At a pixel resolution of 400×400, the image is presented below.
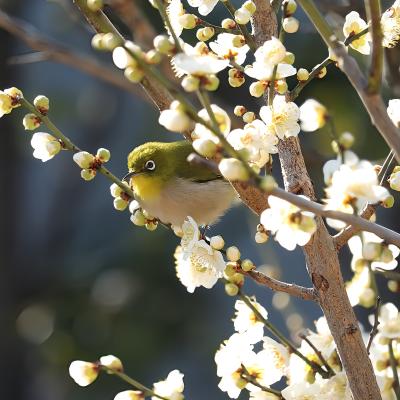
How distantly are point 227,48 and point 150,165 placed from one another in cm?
81

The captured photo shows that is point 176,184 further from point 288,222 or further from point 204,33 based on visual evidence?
point 288,222

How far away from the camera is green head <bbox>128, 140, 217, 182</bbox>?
5.45 ft

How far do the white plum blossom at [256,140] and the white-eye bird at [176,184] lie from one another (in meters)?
0.81

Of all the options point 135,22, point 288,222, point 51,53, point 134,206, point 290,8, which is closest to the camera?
point 288,222

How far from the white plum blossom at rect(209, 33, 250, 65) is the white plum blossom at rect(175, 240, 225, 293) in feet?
0.67

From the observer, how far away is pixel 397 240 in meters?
0.71

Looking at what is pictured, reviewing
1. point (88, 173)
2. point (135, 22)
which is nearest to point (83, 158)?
point (88, 173)

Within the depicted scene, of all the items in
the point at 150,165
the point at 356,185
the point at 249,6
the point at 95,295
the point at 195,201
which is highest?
the point at 249,6

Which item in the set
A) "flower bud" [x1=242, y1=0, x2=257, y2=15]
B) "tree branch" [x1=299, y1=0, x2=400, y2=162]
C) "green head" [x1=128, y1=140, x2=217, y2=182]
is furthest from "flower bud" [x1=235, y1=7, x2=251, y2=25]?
"green head" [x1=128, y1=140, x2=217, y2=182]

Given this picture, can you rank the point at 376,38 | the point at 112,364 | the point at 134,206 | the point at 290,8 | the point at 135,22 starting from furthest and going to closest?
the point at 135,22 < the point at 134,206 < the point at 290,8 < the point at 112,364 < the point at 376,38

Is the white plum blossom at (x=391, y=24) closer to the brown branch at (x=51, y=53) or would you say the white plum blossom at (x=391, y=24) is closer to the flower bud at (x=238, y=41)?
the flower bud at (x=238, y=41)

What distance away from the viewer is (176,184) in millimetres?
1703

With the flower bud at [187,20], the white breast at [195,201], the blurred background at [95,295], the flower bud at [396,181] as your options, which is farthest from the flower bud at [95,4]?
the blurred background at [95,295]

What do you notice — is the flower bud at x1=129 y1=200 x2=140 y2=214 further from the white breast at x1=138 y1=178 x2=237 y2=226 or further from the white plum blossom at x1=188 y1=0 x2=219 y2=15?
the white breast at x1=138 y1=178 x2=237 y2=226
